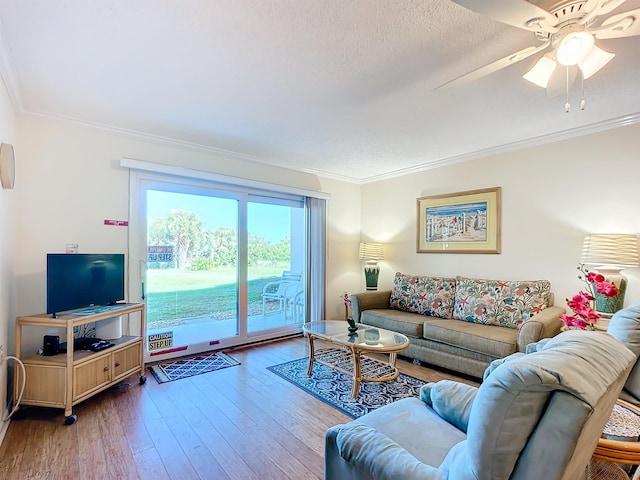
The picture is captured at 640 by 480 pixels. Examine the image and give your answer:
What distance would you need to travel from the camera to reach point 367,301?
4.23 metres

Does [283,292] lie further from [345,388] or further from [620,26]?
[620,26]

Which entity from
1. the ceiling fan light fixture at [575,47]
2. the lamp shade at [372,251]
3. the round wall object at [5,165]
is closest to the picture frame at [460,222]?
the lamp shade at [372,251]

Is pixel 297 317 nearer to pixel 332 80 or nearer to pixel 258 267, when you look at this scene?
pixel 258 267

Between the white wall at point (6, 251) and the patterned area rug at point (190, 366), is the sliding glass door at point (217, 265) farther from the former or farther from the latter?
the white wall at point (6, 251)

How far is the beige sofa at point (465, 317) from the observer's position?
2922 millimetres

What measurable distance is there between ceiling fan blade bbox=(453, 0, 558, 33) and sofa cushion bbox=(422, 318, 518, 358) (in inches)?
97.0

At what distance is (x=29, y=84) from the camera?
235 cm

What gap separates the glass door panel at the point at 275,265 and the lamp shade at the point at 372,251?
37.9 inches

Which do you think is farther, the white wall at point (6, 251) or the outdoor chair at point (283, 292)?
the outdoor chair at point (283, 292)

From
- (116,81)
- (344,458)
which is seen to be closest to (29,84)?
(116,81)

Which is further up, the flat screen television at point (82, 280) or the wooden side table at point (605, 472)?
the flat screen television at point (82, 280)

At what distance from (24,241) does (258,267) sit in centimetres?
237

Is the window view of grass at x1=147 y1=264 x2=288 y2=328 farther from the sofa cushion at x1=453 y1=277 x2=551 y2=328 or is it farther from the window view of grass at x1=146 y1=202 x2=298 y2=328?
the sofa cushion at x1=453 y1=277 x2=551 y2=328

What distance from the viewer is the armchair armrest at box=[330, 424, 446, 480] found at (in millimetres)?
1073
